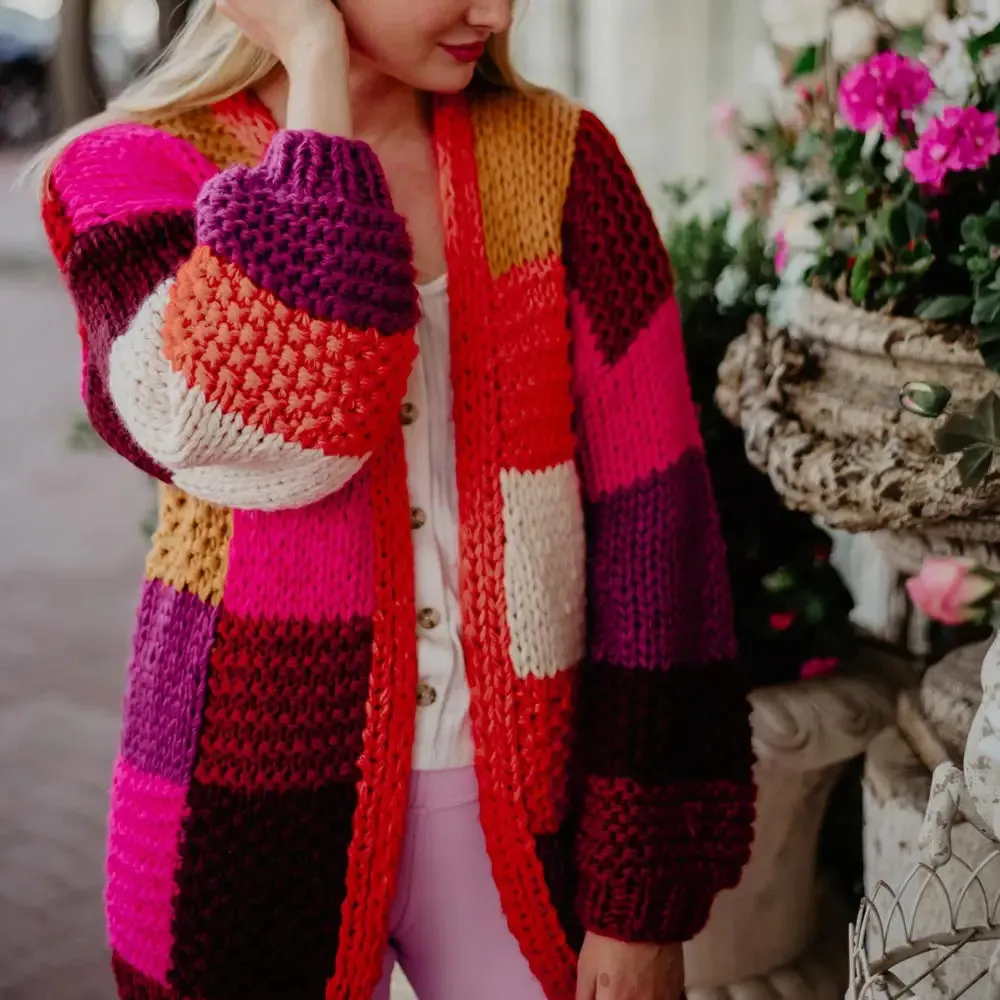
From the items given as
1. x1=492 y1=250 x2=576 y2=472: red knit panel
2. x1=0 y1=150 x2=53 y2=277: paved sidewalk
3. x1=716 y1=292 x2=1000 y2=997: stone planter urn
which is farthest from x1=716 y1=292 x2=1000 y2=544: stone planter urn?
x1=0 y1=150 x2=53 y2=277: paved sidewalk

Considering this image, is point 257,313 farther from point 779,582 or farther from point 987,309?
point 779,582

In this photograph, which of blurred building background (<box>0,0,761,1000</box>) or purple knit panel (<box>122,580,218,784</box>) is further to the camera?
blurred building background (<box>0,0,761,1000</box>)

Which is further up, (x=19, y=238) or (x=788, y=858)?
(x=788, y=858)

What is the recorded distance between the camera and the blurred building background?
1868 mm

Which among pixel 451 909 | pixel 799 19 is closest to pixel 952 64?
pixel 799 19

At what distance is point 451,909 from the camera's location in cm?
89

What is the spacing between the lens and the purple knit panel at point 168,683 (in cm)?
84

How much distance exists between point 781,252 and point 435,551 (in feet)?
2.41

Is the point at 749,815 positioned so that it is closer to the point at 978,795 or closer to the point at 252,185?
the point at 978,795

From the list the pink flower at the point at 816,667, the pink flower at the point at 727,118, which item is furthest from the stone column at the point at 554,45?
the pink flower at the point at 816,667

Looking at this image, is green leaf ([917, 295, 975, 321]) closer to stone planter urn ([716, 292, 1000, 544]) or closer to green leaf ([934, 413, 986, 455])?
stone planter urn ([716, 292, 1000, 544])

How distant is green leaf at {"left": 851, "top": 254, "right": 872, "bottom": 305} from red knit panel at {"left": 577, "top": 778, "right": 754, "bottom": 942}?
49 centimetres

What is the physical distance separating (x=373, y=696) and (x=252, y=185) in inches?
13.1

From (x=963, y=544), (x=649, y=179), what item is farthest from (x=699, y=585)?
(x=649, y=179)
